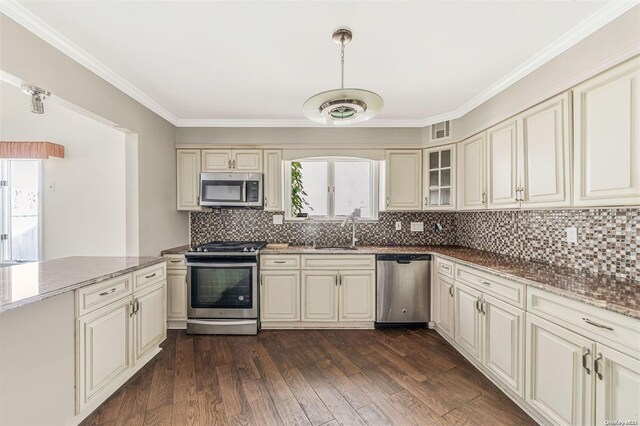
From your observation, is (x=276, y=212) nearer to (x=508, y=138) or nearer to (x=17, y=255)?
(x=508, y=138)

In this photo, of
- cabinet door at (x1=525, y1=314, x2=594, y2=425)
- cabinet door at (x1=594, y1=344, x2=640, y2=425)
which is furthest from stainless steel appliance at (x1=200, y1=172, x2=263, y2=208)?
cabinet door at (x1=594, y1=344, x2=640, y2=425)

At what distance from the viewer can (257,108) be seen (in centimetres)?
297

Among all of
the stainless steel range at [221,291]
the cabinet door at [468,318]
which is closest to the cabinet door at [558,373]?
the cabinet door at [468,318]

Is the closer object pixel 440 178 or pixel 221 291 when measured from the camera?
pixel 221 291

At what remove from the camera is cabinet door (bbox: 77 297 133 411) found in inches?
65.6

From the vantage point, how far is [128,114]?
2.51m

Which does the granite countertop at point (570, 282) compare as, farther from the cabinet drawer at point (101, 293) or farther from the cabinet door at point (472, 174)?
the cabinet drawer at point (101, 293)

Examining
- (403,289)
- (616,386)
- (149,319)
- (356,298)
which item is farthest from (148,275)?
(616,386)

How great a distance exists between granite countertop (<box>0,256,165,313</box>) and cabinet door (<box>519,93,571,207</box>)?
318 cm

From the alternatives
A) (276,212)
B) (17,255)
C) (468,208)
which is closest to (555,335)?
(468,208)

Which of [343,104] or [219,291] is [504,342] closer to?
[343,104]

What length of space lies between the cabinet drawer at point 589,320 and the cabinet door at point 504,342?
0.60 feet

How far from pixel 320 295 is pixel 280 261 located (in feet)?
1.98

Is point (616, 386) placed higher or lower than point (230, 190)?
lower
